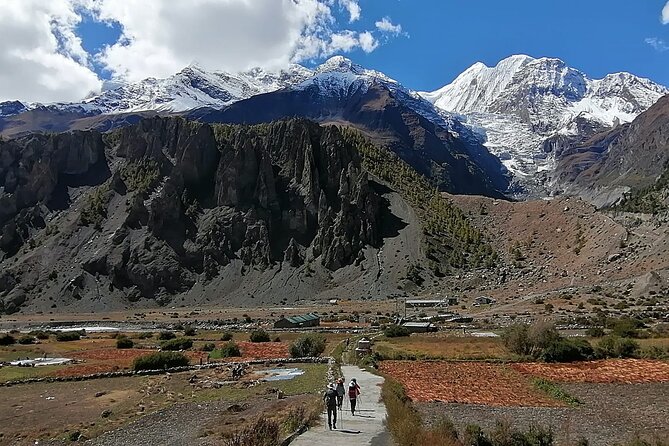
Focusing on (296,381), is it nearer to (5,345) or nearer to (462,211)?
(5,345)

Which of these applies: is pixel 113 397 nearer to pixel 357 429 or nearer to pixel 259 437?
pixel 357 429

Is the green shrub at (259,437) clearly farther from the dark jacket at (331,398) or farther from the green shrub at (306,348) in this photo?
the green shrub at (306,348)

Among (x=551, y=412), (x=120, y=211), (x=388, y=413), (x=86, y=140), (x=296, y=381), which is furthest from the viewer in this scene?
(x=86, y=140)

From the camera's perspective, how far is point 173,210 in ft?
504

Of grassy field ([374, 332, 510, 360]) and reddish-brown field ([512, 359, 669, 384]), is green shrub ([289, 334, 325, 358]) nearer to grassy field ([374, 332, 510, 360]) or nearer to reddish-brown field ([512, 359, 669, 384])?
grassy field ([374, 332, 510, 360])

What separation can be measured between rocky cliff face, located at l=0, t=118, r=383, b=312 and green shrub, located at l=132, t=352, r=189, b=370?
89335 mm

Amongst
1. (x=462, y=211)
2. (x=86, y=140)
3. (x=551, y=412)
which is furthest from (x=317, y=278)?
(x=551, y=412)

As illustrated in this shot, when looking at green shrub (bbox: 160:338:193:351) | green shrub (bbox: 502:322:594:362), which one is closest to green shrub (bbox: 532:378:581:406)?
→ green shrub (bbox: 502:322:594:362)

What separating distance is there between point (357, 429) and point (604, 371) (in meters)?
23.5

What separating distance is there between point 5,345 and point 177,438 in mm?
57060

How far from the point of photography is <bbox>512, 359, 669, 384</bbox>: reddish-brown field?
36312mm

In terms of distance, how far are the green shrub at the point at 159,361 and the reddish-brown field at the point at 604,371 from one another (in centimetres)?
2630

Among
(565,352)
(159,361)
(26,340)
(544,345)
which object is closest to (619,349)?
(565,352)

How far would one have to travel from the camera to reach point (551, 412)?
92.7 ft
